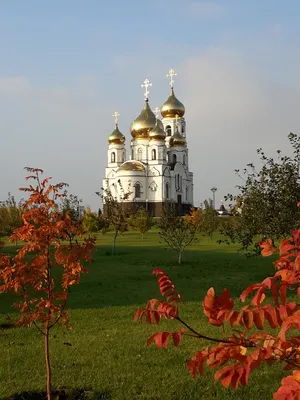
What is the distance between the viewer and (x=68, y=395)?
18.5ft

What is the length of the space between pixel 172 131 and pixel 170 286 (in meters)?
68.9

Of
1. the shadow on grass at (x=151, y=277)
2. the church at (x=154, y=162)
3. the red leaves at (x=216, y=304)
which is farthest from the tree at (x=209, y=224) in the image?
the red leaves at (x=216, y=304)

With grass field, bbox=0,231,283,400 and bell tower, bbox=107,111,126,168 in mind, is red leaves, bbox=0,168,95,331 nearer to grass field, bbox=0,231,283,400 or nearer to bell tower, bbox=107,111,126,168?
grass field, bbox=0,231,283,400

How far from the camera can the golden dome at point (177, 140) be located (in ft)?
227

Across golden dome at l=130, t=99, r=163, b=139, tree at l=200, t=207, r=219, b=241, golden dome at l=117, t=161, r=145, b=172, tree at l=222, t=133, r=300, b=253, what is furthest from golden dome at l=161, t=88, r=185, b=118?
tree at l=222, t=133, r=300, b=253

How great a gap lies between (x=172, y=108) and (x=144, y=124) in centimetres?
596

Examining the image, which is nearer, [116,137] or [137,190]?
[137,190]

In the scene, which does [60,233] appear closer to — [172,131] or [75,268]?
[75,268]

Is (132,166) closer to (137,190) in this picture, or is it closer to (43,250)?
(137,190)

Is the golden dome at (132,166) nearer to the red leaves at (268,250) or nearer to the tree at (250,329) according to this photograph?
the red leaves at (268,250)

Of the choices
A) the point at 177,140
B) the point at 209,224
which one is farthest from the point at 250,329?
the point at 177,140

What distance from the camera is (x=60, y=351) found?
7.59 meters

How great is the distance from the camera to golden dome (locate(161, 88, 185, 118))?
69.9 m

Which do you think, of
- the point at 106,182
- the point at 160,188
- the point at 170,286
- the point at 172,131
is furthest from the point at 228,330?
the point at 172,131
